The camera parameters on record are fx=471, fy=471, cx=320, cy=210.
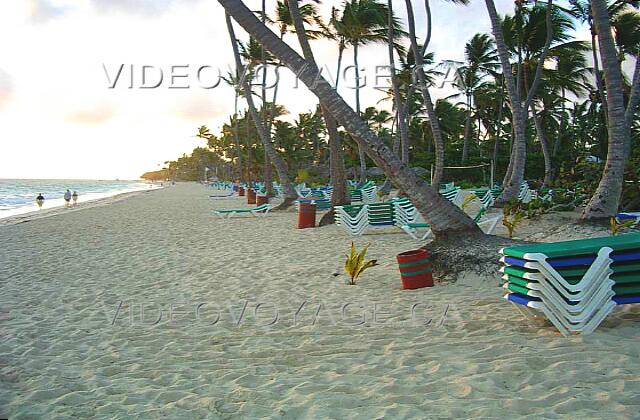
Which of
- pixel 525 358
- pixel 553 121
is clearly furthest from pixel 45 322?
pixel 553 121

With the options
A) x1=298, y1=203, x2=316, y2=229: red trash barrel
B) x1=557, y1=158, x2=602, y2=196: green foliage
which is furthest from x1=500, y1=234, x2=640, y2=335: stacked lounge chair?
x1=298, y1=203, x2=316, y2=229: red trash barrel

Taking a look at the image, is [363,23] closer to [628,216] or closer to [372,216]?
[372,216]

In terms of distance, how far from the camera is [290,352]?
12.8ft

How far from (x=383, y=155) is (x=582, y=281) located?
3.31 m

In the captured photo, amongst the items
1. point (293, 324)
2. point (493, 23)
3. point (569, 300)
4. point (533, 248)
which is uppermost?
point (493, 23)

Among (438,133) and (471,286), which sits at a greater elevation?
(438,133)

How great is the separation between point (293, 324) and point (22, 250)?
8.08 meters

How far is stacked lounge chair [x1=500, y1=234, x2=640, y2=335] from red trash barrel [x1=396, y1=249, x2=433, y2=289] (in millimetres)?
1928

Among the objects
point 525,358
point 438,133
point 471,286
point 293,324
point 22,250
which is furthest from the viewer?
point 438,133

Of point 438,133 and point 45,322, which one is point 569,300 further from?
point 438,133

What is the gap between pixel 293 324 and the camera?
4.64 metres

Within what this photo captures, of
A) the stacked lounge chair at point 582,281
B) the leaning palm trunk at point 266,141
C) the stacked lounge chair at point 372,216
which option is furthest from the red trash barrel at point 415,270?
the leaning palm trunk at point 266,141

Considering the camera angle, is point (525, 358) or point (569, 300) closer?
point (525, 358)

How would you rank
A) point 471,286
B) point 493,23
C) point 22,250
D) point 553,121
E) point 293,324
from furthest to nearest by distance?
point 553,121 < point 493,23 < point 22,250 < point 471,286 < point 293,324
